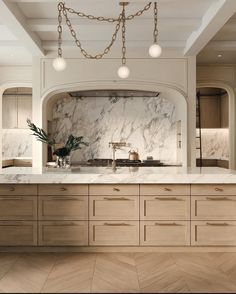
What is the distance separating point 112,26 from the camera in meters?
5.85

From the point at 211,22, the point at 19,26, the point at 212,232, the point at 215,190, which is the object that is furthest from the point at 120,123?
the point at 212,232

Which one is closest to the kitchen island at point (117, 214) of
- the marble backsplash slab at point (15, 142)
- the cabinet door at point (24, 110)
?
the cabinet door at point (24, 110)

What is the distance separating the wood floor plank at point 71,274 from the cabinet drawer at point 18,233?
1.23 ft

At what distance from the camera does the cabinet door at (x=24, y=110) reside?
8984 millimetres

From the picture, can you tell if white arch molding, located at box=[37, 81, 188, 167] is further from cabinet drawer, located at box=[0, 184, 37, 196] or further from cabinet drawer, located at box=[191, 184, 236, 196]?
cabinet drawer, located at box=[191, 184, 236, 196]

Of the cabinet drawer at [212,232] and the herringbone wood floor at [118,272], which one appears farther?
the cabinet drawer at [212,232]

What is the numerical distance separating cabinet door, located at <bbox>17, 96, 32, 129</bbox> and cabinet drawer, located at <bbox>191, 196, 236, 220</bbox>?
578 centimetres

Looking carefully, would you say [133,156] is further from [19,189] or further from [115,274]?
[115,274]

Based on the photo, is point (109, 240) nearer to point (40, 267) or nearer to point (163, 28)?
point (40, 267)

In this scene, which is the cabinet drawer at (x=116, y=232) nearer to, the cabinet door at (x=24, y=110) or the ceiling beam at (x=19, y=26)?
the ceiling beam at (x=19, y=26)

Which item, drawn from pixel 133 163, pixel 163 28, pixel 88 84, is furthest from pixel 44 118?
pixel 163 28

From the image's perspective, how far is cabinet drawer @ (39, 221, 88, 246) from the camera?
13.6ft

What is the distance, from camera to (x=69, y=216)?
4.14 m

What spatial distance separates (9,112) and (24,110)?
1.17 feet
